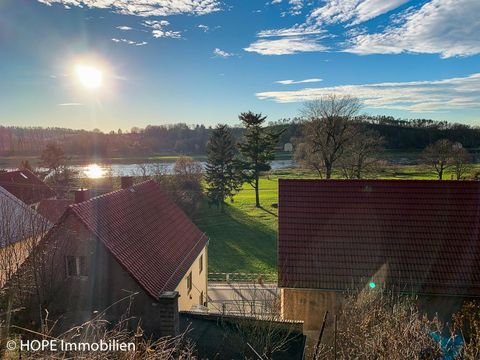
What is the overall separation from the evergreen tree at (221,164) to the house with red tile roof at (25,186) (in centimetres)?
1914

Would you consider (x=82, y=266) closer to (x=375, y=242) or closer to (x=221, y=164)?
(x=375, y=242)

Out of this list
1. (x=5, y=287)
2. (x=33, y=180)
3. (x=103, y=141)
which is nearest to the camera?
(x=5, y=287)

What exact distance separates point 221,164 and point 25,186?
2289cm

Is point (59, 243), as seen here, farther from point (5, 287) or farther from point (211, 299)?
point (211, 299)

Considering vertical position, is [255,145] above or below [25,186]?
above

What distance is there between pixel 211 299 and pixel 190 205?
23622 millimetres

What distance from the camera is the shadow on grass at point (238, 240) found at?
29703 millimetres

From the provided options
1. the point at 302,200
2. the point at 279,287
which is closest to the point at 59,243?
the point at 279,287

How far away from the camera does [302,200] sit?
17.1 m

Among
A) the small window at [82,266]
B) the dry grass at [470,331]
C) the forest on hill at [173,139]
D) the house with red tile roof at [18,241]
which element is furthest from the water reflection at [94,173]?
the dry grass at [470,331]

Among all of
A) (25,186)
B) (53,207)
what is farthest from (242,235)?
(25,186)

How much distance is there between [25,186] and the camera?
112ft

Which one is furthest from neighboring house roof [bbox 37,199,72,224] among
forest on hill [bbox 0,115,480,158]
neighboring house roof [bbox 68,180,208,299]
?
forest on hill [bbox 0,115,480,158]

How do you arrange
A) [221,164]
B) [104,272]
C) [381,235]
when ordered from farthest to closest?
[221,164] < [381,235] < [104,272]
